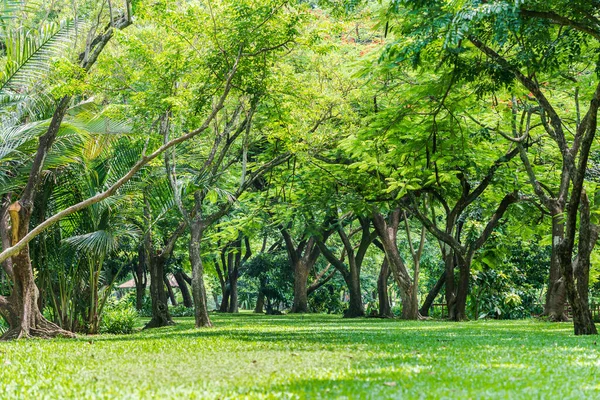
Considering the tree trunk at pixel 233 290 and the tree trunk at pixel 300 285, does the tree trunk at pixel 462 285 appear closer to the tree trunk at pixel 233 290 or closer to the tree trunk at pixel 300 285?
the tree trunk at pixel 300 285

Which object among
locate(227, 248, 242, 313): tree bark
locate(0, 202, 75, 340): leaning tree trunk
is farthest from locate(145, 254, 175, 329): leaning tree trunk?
locate(227, 248, 242, 313): tree bark

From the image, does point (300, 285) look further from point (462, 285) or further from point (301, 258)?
point (462, 285)

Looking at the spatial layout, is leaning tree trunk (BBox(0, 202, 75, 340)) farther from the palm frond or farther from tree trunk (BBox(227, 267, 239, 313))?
tree trunk (BBox(227, 267, 239, 313))

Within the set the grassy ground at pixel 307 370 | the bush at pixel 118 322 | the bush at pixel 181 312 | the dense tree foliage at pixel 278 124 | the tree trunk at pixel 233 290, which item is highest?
the dense tree foliage at pixel 278 124

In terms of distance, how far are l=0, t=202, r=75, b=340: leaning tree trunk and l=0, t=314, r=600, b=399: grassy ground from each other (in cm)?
326

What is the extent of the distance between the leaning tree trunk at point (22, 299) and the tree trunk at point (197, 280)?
4.21 meters

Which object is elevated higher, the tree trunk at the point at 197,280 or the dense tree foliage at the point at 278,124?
the dense tree foliage at the point at 278,124

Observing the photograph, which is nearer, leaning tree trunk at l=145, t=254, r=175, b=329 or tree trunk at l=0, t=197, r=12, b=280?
tree trunk at l=0, t=197, r=12, b=280

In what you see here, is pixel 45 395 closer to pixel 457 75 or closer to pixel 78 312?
pixel 457 75

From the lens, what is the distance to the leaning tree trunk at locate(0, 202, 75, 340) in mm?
14570

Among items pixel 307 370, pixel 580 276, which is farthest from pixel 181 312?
pixel 307 370

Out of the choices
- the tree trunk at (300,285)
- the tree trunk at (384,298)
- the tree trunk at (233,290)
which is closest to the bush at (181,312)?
the tree trunk at (233,290)

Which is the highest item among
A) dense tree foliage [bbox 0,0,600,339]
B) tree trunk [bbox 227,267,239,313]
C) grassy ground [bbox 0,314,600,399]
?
dense tree foliage [bbox 0,0,600,339]

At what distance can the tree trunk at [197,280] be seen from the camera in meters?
19.5
